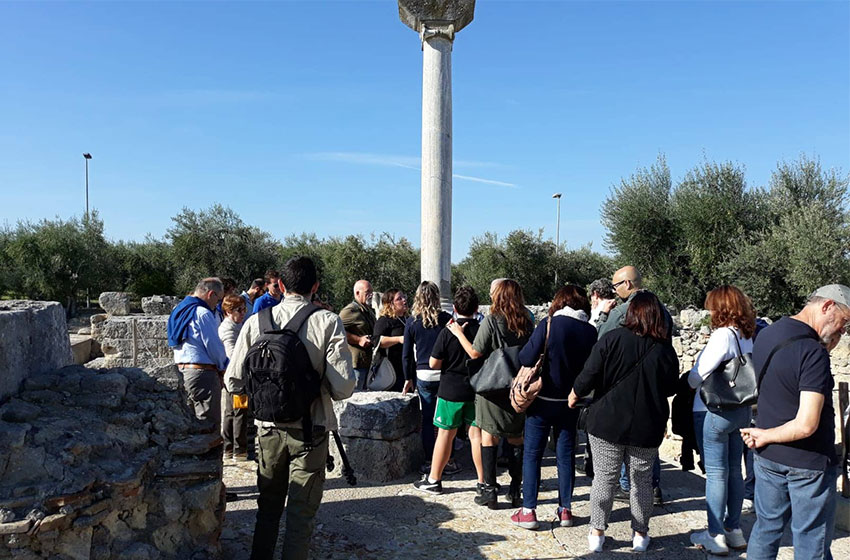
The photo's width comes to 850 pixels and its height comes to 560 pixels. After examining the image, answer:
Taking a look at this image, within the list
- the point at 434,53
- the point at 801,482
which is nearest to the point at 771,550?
the point at 801,482

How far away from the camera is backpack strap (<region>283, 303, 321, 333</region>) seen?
3.35 m

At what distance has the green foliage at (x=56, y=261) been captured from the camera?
937 inches

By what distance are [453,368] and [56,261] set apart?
972 inches

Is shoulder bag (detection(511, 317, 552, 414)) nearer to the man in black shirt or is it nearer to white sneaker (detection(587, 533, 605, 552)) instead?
the man in black shirt

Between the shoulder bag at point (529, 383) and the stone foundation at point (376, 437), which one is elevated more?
the shoulder bag at point (529, 383)

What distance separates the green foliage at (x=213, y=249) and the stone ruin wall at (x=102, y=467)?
22.7 m

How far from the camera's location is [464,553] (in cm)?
396

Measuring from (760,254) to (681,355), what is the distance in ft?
20.1

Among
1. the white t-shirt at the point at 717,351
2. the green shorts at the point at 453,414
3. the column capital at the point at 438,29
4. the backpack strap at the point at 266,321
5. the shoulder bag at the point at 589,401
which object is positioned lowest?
the green shorts at the point at 453,414

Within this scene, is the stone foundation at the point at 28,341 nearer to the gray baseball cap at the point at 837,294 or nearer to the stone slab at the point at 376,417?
the stone slab at the point at 376,417

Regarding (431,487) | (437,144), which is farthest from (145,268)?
(431,487)

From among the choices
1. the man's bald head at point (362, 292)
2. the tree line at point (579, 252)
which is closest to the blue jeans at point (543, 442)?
the man's bald head at point (362, 292)

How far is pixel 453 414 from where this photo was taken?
4895 mm

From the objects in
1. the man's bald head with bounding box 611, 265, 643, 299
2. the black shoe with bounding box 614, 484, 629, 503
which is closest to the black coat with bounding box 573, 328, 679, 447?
the man's bald head with bounding box 611, 265, 643, 299
